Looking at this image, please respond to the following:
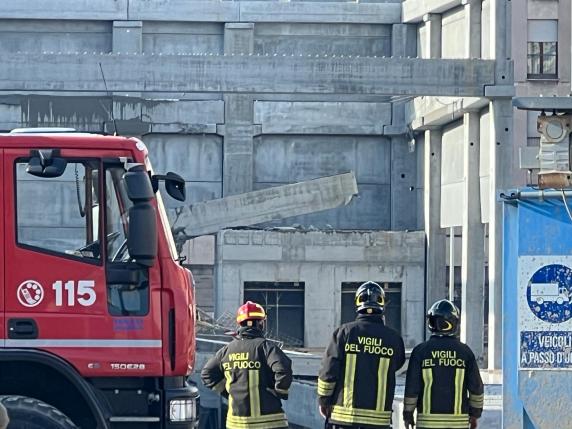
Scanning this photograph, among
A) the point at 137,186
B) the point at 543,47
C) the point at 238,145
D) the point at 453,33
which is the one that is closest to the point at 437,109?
the point at 453,33

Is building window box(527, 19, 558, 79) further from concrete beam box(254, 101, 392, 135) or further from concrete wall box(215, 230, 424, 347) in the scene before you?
concrete wall box(215, 230, 424, 347)

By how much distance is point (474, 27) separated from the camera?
3672 cm

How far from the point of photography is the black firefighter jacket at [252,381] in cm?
988

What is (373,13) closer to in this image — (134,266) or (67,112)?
(67,112)

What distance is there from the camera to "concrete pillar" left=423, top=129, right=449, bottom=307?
135 feet

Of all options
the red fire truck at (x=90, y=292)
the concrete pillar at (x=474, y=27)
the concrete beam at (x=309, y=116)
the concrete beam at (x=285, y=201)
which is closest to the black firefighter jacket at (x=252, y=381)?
the red fire truck at (x=90, y=292)

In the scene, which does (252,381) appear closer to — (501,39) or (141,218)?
(141,218)

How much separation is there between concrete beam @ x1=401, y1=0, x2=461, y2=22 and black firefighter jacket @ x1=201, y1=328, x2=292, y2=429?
29.4 meters

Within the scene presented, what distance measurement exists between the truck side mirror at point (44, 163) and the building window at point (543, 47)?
29.8 m

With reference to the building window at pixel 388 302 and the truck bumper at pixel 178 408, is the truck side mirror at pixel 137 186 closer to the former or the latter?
the truck bumper at pixel 178 408

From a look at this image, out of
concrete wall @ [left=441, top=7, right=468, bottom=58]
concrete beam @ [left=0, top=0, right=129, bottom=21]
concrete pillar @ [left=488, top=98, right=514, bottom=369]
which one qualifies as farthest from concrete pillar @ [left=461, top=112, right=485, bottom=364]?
concrete beam @ [left=0, top=0, right=129, bottom=21]

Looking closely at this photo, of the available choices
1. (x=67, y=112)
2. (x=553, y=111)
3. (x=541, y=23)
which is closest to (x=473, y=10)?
(x=541, y=23)

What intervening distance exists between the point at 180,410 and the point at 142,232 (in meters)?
1.36

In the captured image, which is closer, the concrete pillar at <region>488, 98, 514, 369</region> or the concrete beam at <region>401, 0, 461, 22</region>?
the concrete pillar at <region>488, 98, 514, 369</region>
